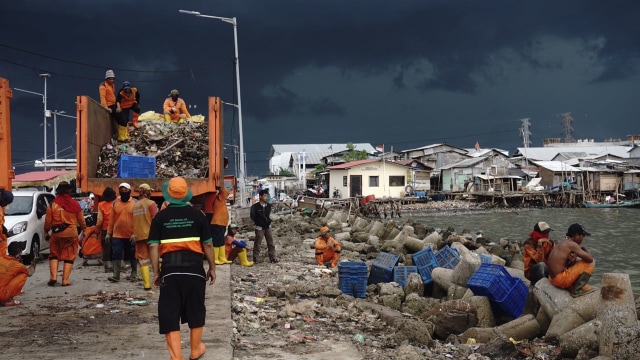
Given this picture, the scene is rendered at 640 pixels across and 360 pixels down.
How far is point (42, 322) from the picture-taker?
6.33 m

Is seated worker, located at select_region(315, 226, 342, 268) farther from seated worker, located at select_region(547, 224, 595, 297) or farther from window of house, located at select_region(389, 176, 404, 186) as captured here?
window of house, located at select_region(389, 176, 404, 186)

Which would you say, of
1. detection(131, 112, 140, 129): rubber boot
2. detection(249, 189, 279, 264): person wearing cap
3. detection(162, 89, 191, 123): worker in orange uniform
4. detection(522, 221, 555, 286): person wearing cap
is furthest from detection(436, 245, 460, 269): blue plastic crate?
detection(131, 112, 140, 129): rubber boot

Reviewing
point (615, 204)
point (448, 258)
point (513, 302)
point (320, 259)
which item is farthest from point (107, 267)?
point (615, 204)

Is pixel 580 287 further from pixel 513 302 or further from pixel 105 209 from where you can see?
pixel 105 209

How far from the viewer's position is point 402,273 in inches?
443

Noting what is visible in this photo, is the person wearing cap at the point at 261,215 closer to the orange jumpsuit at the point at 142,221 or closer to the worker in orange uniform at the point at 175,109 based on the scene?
the worker in orange uniform at the point at 175,109

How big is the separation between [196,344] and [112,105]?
786cm

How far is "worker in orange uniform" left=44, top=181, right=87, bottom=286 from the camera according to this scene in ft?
27.8

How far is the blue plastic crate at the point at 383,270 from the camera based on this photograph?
1124 centimetres

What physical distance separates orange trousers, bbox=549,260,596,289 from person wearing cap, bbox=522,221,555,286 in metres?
0.90

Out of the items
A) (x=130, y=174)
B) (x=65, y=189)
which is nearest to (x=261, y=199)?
(x=130, y=174)

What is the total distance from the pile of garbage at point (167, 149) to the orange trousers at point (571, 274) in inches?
262

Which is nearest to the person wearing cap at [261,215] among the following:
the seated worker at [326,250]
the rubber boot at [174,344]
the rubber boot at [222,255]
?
the rubber boot at [222,255]

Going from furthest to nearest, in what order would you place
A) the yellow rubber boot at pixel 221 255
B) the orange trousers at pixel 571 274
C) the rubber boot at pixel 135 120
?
1. the rubber boot at pixel 135 120
2. the yellow rubber boot at pixel 221 255
3. the orange trousers at pixel 571 274
